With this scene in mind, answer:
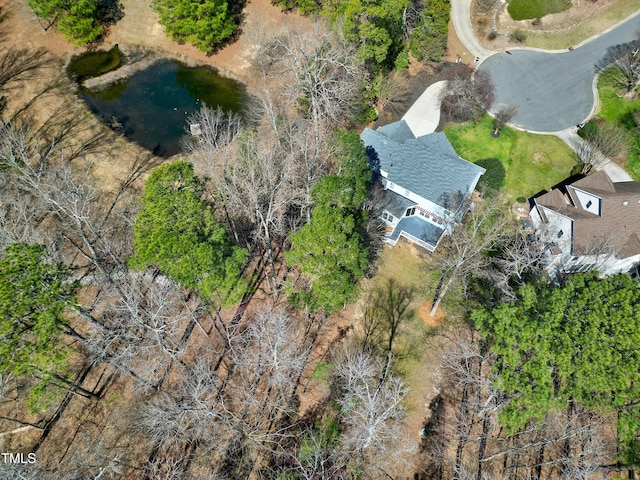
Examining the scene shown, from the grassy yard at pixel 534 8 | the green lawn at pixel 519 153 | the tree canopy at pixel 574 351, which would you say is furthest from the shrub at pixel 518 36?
the tree canopy at pixel 574 351

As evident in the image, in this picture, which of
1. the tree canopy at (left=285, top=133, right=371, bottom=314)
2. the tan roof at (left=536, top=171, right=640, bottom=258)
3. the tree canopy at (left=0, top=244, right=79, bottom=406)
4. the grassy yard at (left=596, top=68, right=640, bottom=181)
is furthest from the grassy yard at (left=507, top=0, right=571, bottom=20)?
the tree canopy at (left=0, top=244, right=79, bottom=406)

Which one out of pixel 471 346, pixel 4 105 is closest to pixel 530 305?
pixel 471 346

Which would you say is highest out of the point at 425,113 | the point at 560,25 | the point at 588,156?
the point at 560,25

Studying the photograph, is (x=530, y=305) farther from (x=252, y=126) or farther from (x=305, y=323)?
(x=252, y=126)

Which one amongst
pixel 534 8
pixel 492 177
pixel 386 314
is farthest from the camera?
pixel 534 8

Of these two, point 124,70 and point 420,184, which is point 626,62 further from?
point 124,70

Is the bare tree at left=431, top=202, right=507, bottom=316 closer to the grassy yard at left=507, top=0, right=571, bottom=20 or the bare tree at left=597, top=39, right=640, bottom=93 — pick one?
the bare tree at left=597, top=39, right=640, bottom=93

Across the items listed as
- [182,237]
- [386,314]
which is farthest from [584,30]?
[182,237]
